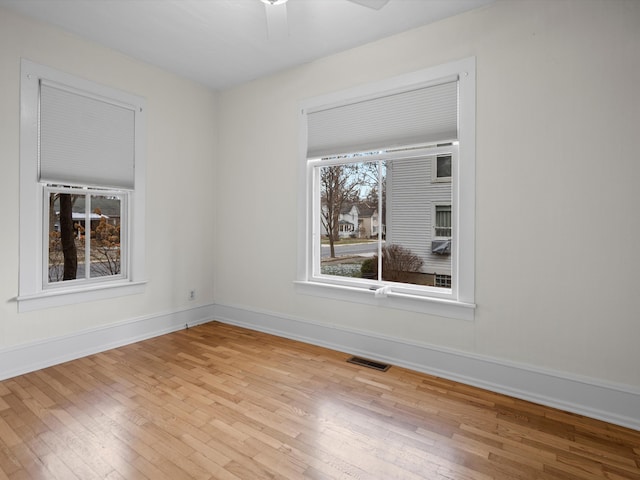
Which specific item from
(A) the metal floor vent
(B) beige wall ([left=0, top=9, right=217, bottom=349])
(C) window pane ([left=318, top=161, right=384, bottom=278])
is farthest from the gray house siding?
(B) beige wall ([left=0, top=9, right=217, bottom=349])

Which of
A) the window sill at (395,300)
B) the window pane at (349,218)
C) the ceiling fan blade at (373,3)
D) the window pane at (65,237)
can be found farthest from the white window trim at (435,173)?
the window pane at (65,237)

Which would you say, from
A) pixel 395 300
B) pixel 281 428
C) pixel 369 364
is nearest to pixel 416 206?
pixel 395 300

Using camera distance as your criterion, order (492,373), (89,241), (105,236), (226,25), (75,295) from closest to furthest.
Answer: (492,373), (226,25), (75,295), (89,241), (105,236)

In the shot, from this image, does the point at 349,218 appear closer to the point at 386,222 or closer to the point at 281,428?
the point at 386,222

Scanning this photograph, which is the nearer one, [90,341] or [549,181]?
[549,181]

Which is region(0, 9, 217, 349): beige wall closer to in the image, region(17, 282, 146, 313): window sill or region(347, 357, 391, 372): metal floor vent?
region(17, 282, 146, 313): window sill

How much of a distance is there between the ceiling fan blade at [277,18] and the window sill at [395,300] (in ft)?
7.61

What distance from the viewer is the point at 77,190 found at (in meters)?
3.29

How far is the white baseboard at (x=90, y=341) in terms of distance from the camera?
289 cm

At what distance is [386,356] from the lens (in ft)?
10.6

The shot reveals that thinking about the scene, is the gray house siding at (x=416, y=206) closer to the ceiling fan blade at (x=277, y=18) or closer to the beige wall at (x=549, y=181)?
the beige wall at (x=549, y=181)

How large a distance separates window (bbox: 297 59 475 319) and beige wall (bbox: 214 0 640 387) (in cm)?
12

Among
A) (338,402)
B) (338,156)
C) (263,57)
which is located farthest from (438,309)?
(263,57)

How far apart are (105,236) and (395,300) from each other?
9.72 feet
